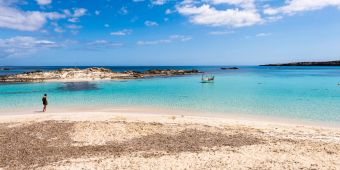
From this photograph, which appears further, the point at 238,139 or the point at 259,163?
the point at 238,139

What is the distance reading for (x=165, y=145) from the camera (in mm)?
14836

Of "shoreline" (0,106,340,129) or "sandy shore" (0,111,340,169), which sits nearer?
"sandy shore" (0,111,340,169)

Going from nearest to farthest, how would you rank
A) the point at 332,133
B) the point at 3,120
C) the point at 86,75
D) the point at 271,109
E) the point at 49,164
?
the point at 49,164 < the point at 332,133 < the point at 3,120 < the point at 271,109 < the point at 86,75

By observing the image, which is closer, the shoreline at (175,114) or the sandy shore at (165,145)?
the sandy shore at (165,145)

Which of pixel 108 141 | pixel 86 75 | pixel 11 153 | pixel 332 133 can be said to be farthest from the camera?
pixel 86 75

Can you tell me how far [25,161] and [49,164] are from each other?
3.82 feet

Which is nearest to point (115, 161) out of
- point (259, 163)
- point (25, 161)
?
point (25, 161)

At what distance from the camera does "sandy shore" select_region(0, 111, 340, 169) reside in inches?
487

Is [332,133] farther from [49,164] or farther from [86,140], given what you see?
[49,164]

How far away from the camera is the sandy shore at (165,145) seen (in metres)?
12.4

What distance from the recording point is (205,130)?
17.9 meters

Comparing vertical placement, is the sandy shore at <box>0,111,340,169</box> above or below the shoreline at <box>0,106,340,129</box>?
above

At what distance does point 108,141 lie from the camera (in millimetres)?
15609

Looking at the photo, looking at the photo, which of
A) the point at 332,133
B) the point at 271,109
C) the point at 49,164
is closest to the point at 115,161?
the point at 49,164
